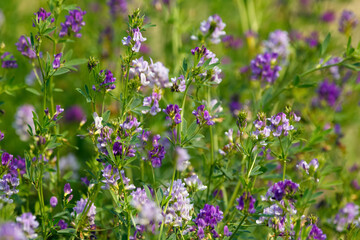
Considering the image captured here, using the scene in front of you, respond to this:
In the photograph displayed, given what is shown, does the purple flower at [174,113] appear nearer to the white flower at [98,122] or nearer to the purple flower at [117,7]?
the white flower at [98,122]

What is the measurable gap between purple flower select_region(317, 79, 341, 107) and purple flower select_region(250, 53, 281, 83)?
0.92 meters

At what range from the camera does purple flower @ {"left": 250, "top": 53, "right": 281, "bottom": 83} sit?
2600 millimetres

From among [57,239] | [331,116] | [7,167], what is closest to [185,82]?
[7,167]

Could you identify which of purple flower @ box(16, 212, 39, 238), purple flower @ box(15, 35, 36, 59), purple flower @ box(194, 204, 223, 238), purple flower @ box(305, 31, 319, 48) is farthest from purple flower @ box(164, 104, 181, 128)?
purple flower @ box(305, 31, 319, 48)

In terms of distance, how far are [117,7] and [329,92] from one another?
1927mm

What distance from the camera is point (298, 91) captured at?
3662mm

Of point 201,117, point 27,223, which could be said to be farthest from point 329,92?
point 27,223

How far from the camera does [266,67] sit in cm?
260

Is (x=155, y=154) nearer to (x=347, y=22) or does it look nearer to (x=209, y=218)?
(x=209, y=218)

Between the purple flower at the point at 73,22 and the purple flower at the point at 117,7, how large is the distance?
5.09 feet

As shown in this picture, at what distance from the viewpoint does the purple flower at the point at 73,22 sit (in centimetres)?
222

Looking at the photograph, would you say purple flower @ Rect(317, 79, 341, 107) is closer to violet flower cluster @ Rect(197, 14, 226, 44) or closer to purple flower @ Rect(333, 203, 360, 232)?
purple flower @ Rect(333, 203, 360, 232)

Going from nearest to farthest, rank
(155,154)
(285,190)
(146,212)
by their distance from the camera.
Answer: (146,212), (285,190), (155,154)

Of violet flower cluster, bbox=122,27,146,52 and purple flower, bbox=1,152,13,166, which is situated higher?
violet flower cluster, bbox=122,27,146,52
